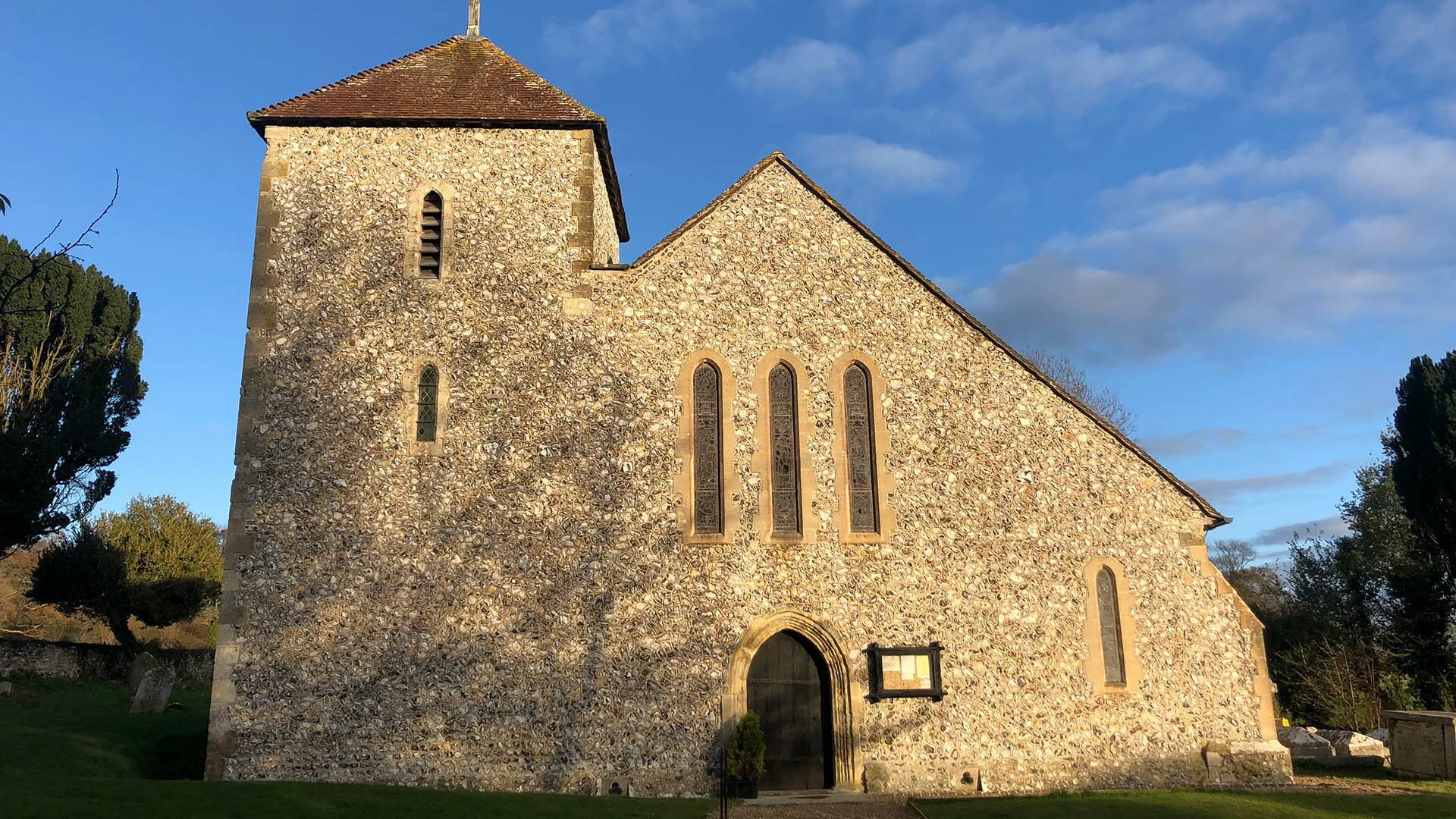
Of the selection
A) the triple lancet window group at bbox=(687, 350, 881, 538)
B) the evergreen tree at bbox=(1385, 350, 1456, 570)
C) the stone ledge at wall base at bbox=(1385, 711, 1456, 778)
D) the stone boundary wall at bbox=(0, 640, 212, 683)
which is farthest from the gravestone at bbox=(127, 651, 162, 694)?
the evergreen tree at bbox=(1385, 350, 1456, 570)

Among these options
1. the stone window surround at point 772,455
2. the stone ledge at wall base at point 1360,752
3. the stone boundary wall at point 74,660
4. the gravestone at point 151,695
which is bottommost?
the stone ledge at wall base at point 1360,752

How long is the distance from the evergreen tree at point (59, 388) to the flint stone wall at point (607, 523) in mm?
13524

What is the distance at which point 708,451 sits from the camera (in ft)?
45.1

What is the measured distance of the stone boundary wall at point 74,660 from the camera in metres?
22.9

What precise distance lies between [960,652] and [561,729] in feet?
19.0

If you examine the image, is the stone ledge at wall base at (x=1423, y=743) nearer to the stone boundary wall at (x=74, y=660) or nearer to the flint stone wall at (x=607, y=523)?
the flint stone wall at (x=607, y=523)

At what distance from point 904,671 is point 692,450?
4.45 m

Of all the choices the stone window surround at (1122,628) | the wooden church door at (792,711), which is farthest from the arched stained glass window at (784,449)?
the stone window surround at (1122,628)

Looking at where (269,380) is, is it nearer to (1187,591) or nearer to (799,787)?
(799,787)

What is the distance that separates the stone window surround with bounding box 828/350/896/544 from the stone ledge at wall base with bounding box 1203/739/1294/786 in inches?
220

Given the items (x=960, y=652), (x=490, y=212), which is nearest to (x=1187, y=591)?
(x=960, y=652)

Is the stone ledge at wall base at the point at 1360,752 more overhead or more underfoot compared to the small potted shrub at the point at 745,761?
more underfoot

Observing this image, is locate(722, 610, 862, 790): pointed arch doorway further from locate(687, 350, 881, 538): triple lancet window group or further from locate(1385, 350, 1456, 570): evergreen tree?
locate(1385, 350, 1456, 570): evergreen tree

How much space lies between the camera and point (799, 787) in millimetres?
12695
